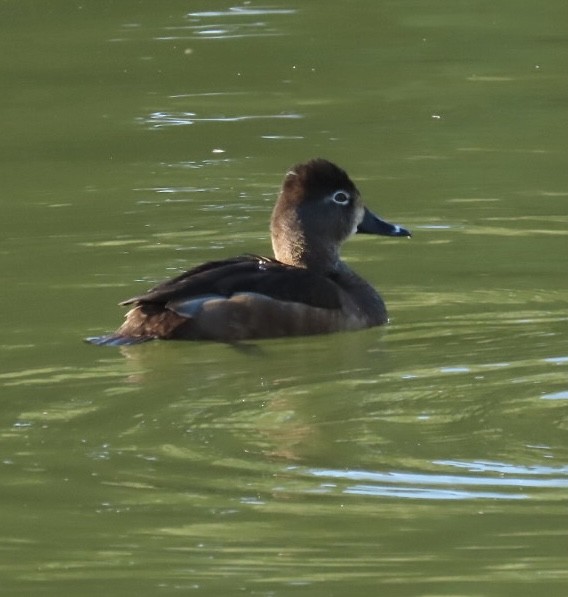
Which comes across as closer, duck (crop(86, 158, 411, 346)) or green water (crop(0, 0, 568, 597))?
green water (crop(0, 0, 568, 597))

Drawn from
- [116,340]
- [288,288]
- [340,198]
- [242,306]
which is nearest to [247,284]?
[242,306]

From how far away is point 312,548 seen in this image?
7.47 meters

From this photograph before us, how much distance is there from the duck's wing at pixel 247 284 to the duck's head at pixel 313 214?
0.47m

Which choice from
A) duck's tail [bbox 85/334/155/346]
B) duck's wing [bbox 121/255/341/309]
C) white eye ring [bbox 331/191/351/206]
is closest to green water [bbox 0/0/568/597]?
duck's tail [bbox 85/334/155/346]


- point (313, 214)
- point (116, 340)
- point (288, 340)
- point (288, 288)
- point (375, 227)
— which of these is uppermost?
point (313, 214)

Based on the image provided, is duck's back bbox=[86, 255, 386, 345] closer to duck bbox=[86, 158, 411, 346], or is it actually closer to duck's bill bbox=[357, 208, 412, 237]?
duck bbox=[86, 158, 411, 346]

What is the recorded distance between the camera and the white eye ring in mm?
12523

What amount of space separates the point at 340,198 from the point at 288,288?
3.46 ft

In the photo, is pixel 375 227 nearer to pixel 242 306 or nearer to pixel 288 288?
pixel 288 288

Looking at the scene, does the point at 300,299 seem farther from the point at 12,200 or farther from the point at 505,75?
the point at 505,75

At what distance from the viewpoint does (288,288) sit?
38.5ft

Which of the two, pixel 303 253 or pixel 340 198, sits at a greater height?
pixel 340 198

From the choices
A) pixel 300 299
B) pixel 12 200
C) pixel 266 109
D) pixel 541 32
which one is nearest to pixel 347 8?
pixel 541 32

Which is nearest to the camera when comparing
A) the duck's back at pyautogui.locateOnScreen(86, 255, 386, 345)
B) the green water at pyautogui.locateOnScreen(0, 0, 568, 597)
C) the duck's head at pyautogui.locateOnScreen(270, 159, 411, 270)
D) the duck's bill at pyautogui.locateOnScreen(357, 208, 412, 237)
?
the green water at pyautogui.locateOnScreen(0, 0, 568, 597)
